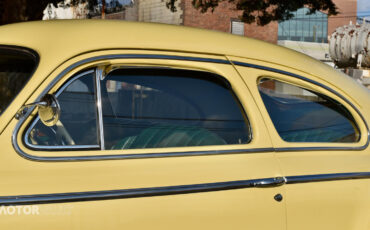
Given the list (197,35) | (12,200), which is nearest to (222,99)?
(197,35)

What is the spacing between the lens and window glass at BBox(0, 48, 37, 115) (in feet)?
6.63

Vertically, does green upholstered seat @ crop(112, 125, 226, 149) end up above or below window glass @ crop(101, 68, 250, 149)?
below

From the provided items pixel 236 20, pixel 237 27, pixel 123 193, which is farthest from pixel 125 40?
pixel 237 27

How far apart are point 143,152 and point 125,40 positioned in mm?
517

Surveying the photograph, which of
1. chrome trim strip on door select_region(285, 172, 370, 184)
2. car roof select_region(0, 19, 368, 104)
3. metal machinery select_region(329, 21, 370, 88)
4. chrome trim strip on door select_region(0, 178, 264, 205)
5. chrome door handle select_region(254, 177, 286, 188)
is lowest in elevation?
metal machinery select_region(329, 21, 370, 88)

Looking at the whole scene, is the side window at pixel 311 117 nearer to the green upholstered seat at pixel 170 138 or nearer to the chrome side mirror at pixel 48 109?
the green upholstered seat at pixel 170 138

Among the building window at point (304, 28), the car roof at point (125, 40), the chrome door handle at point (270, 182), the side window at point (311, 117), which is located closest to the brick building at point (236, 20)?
the building window at point (304, 28)

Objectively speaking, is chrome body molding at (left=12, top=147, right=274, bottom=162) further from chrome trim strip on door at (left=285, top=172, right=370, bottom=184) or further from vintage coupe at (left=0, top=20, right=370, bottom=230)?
chrome trim strip on door at (left=285, top=172, right=370, bottom=184)

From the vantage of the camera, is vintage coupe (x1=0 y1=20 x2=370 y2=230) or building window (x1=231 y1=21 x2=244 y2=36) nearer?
vintage coupe (x1=0 y1=20 x2=370 y2=230)

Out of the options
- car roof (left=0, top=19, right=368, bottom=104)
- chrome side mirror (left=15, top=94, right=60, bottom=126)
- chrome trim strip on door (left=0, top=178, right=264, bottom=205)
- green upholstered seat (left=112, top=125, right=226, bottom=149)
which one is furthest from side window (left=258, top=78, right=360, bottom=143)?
chrome side mirror (left=15, top=94, right=60, bottom=126)

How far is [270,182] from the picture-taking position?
7.05ft

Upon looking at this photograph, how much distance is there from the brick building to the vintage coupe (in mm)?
19702

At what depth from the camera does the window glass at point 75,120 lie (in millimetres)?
2014

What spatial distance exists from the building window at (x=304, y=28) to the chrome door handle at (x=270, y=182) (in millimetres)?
27207
